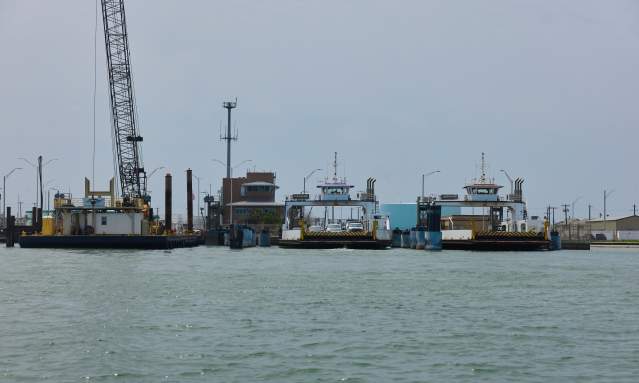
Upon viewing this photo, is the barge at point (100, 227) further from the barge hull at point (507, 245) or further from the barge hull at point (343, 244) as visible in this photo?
the barge hull at point (507, 245)

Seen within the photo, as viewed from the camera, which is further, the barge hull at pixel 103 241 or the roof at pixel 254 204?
the roof at pixel 254 204

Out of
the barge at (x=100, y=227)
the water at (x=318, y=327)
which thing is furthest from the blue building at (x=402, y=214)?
the water at (x=318, y=327)

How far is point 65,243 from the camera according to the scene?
327 feet

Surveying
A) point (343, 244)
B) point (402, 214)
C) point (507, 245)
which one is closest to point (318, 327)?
point (507, 245)

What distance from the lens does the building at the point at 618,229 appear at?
525 ft

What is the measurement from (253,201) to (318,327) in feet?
466

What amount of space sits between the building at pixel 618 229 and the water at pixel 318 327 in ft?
352

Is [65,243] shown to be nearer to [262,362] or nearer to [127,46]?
[127,46]

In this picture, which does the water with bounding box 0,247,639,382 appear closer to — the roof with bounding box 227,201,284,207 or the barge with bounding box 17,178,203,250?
the barge with bounding box 17,178,203,250

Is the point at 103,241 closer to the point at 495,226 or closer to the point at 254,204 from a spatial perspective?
the point at 495,226

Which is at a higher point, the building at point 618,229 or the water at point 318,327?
the building at point 618,229

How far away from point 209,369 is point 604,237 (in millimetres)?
138341

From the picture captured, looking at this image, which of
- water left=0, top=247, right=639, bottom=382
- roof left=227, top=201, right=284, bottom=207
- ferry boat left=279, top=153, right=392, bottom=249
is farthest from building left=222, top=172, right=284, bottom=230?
water left=0, top=247, right=639, bottom=382

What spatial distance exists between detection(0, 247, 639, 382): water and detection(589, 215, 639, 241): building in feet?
352
